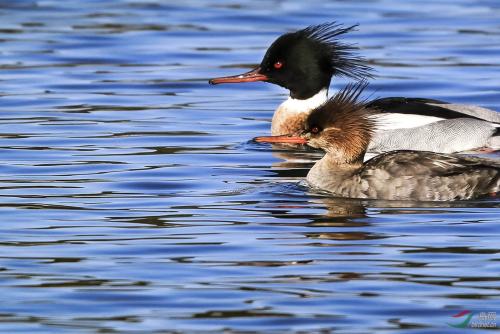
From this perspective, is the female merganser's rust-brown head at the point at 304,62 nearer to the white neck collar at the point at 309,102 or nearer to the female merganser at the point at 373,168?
the white neck collar at the point at 309,102

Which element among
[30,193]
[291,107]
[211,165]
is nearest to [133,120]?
[291,107]

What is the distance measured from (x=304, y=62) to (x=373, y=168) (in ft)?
13.4

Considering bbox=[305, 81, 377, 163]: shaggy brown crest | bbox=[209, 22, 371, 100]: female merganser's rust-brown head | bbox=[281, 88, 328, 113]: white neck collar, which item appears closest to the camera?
bbox=[305, 81, 377, 163]: shaggy brown crest

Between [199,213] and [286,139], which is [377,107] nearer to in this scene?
[286,139]

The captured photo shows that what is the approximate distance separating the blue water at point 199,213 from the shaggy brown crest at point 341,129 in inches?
15.6

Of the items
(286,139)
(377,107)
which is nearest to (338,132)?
(286,139)

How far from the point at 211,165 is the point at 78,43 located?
814cm

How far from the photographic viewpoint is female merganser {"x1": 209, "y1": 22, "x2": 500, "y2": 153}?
44.2 feet

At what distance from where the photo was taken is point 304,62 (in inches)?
569

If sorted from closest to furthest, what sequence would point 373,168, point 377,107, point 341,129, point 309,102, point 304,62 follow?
point 373,168, point 341,129, point 377,107, point 304,62, point 309,102

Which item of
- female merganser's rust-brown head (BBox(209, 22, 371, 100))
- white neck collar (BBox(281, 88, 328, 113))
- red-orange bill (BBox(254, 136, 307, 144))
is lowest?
white neck collar (BBox(281, 88, 328, 113))

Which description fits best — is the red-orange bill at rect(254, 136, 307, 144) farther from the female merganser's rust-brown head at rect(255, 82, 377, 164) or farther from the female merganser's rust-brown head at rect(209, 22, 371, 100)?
the female merganser's rust-brown head at rect(209, 22, 371, 100)

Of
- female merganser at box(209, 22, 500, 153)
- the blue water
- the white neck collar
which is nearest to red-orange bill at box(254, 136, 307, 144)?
the blue water

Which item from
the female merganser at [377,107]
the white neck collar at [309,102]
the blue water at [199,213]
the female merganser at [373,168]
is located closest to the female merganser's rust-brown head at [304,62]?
the female merganser at [377,107]
